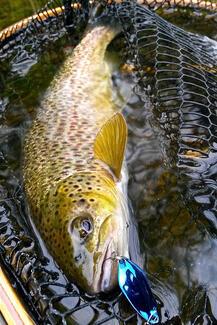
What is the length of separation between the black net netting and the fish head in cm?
12

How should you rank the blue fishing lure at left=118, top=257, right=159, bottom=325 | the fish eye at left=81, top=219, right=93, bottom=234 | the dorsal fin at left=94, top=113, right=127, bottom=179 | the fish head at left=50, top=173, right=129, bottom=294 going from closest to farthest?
the blue fishing lure at left=118, top=257, right=159, bottom=325 → the fish head at left=50, top=173, right=129, bottom=294 → the fish eye at left=81, top=219, right=93, bottom=234 → the dorsal fin at left=94, top=113, right=127, bottom=179

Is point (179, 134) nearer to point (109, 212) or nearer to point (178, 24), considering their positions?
point (109, 212)

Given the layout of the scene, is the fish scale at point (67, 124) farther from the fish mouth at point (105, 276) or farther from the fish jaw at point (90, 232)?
the fish mouth at point (105, 276)

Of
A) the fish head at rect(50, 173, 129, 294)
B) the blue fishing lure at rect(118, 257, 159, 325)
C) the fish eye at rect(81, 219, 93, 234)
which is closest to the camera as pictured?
the blue fishing lure at rect(118, 257, 159, 325)

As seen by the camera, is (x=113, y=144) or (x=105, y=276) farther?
(x=113, y=144)

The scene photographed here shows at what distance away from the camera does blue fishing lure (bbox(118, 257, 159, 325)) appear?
2078 millimetres

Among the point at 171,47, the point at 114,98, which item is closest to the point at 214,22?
the point at 171,47

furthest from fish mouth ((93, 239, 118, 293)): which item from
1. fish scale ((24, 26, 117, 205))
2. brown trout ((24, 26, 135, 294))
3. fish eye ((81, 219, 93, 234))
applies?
fish scale ((24, 26, 117, 205))

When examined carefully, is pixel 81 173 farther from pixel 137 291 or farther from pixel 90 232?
pixel 137 291

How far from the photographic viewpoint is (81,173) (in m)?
2.65

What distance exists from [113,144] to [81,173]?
0.79 ft

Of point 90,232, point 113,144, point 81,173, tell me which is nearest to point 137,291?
point 90,232

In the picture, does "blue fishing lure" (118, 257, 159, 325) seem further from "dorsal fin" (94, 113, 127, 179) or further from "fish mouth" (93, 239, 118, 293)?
"dorsal fin" (94, 113, 127, 179)

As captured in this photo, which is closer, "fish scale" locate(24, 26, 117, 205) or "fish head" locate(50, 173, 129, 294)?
"fish head" locate(50, 173, 129, 294)
